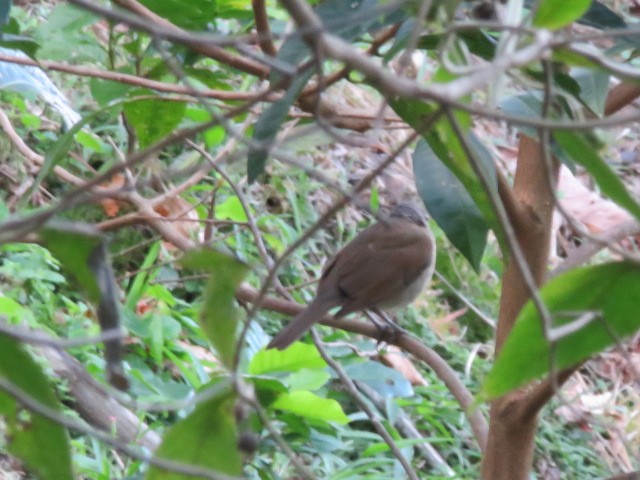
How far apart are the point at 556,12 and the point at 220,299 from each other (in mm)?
307

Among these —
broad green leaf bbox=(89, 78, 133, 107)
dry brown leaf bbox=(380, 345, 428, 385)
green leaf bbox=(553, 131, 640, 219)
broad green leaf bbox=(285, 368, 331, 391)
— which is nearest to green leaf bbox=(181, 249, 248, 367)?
green leaf bbox=(553, 131, 640, 219)

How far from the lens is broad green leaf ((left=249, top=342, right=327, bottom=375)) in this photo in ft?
8.18

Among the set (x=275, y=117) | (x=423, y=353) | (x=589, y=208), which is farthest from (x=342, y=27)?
(x=589, y=208)

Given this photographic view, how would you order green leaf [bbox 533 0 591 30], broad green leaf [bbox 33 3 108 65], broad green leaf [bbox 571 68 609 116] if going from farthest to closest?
broad green leaf [bbox 33 3 108 65], broad green leaf [bbox 571 68 609 116], green leaf [bbox 533 0 591 30]

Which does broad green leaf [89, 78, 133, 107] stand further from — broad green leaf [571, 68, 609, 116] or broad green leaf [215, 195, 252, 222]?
broad green leaf [215, 195, 252, 222]

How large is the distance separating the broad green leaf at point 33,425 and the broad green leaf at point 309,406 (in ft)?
5.87

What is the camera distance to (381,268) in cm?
330

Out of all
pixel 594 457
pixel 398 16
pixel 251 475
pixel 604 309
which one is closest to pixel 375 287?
pixel 251 475

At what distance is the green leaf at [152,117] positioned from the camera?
149 centimetres

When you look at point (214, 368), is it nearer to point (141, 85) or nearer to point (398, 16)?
point (141, 85)

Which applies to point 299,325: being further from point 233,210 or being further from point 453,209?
point 453,209

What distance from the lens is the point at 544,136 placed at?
672 mm

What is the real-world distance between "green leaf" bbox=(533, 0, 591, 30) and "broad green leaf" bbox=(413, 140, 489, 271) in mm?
603

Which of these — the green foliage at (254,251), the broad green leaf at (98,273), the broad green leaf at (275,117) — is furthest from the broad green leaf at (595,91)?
the broad green leaf at (98,273)
